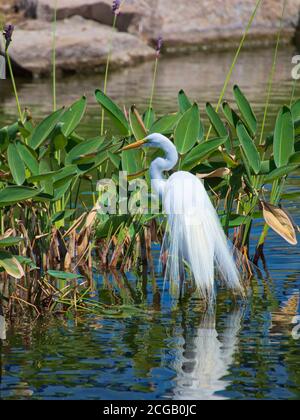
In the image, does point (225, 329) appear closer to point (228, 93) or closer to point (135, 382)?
point (135, 382)

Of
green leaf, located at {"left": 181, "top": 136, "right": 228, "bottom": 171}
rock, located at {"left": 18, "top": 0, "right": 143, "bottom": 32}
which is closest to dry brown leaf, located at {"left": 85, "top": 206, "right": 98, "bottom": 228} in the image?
green leaf, located at {"left": 181, "top": 136, "right": 228, "bottom": 171}

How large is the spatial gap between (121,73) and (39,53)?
1.32 metres

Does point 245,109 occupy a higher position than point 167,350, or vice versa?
point 245,109

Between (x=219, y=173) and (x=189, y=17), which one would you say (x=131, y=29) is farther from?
(x=219, y=173)

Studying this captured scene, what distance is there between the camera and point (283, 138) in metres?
4.74

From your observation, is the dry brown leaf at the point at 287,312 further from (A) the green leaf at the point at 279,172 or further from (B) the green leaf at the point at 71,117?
(B) the green leaf at the point at 71,117

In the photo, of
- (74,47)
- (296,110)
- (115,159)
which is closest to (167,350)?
(115,159)

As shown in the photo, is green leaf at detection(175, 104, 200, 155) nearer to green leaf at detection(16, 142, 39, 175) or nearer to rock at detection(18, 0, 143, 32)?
green leaf at detection(16, 142, 39, 175)

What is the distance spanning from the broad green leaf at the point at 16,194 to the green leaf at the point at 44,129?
0.59 m

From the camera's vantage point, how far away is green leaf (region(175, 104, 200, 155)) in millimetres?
4746

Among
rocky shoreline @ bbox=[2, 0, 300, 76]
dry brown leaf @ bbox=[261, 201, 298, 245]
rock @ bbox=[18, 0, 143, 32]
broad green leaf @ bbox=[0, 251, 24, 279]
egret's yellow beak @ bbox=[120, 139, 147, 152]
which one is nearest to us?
broad green leaf @ bbox=[0, 251, 24, 279]

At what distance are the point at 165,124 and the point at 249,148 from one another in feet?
1.89

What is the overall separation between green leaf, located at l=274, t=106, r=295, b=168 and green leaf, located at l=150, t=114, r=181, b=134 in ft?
1.87

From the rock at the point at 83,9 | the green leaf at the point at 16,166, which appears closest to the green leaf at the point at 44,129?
the green leaf at the point at 16,166
